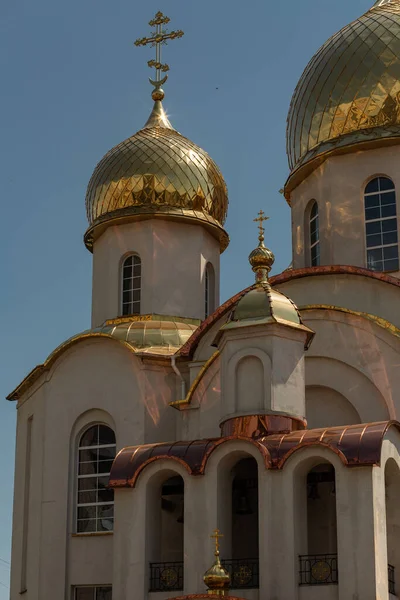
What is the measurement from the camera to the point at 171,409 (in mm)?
18625

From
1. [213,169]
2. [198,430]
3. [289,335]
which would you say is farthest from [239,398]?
[213,169]

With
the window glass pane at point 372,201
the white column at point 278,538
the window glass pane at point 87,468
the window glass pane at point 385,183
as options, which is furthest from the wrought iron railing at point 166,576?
the window glass pane at point 385,183

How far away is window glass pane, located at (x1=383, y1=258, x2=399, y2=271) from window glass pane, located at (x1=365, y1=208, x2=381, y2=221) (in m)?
0.75

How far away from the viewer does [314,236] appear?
66.0 feet

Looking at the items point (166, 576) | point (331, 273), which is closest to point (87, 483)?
point (166, 576)

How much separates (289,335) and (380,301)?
255 centimetres

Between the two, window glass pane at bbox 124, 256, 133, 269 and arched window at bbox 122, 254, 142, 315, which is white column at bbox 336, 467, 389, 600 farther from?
window glass pane at bbox 124, 256, 133, 269

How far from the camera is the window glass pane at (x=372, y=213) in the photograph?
19281 millimetres

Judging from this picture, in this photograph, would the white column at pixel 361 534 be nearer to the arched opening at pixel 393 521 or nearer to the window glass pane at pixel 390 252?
the arched opening at pixel 393 521

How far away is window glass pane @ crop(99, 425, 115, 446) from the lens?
61.7 ft

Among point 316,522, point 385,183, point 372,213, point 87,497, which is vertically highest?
point 385,183

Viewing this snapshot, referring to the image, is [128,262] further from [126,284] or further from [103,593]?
[103,593]

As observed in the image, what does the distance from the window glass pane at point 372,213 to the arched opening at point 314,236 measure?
903 millimetres

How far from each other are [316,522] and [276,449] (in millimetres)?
1564
